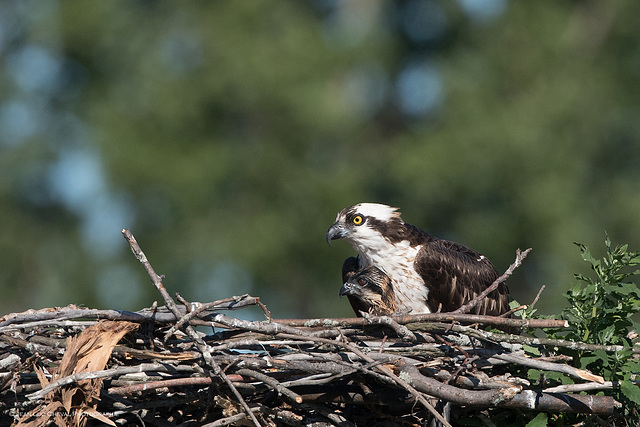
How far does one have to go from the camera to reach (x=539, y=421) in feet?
A: 17.3

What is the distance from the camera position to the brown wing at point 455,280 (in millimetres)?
6965

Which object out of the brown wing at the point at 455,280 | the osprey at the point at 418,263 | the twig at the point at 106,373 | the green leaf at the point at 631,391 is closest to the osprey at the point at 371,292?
the osprey at the point at 418,263

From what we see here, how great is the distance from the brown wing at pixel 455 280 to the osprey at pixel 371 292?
303 mm

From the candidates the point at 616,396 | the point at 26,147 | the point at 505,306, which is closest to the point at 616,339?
the point at 616,396

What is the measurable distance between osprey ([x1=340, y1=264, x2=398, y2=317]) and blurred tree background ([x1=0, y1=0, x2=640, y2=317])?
11.5 meters

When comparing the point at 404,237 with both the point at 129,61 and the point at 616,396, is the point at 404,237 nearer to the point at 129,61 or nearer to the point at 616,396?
the point at 616,396

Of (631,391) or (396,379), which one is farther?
(631,391)

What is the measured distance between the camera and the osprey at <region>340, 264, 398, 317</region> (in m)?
6.74

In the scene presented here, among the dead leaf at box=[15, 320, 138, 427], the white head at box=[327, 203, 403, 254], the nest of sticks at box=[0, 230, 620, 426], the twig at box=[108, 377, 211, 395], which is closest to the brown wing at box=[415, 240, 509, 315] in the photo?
the white head at box=[327, 203, 403, 254]

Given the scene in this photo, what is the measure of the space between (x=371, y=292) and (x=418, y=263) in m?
0.52

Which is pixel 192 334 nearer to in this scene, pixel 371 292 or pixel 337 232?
pixel 371 292

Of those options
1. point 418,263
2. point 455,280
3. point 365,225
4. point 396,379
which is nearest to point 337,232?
point 365,225

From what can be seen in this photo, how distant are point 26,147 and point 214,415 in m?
19.5

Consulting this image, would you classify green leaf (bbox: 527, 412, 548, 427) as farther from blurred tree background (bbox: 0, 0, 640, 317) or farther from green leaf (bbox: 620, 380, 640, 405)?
blurred tree background (bbox: 0, 0, 640, 317)
